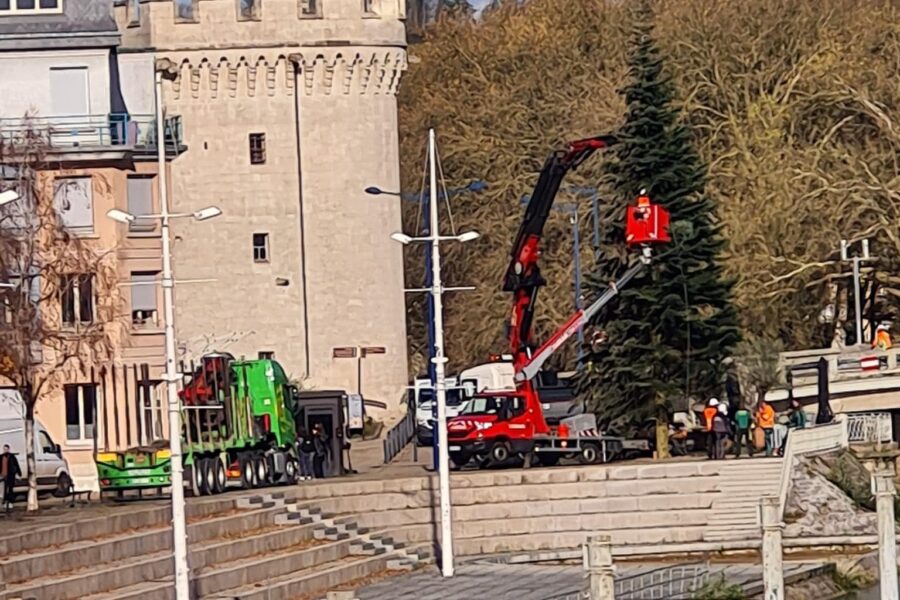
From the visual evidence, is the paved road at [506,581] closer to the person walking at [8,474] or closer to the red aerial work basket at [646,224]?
the person walking at [8,474]

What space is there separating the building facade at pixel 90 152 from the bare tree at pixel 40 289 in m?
3.81

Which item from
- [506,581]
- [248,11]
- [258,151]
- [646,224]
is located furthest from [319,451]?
[248,11]

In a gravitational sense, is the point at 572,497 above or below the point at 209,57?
below

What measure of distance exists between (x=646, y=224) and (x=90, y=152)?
13.5m

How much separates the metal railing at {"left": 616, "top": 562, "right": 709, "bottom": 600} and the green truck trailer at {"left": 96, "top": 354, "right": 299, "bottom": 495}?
814cm

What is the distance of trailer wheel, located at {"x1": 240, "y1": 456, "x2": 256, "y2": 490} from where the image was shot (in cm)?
4741

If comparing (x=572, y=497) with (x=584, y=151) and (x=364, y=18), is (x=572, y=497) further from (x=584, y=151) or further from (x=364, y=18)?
(x=364, y=18)

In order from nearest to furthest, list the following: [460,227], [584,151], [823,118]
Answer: [584,151] → [823,118] → [460,227]

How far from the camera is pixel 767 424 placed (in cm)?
5250

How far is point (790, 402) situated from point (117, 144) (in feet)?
54.4

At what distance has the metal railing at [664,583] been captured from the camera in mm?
38281

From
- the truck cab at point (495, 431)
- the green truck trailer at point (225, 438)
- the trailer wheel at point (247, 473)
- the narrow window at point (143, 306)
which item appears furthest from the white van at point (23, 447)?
→ the truck cab at point (495, 431)

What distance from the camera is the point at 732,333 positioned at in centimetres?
5606

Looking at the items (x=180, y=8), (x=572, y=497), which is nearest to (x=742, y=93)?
(x=180, y=8)
